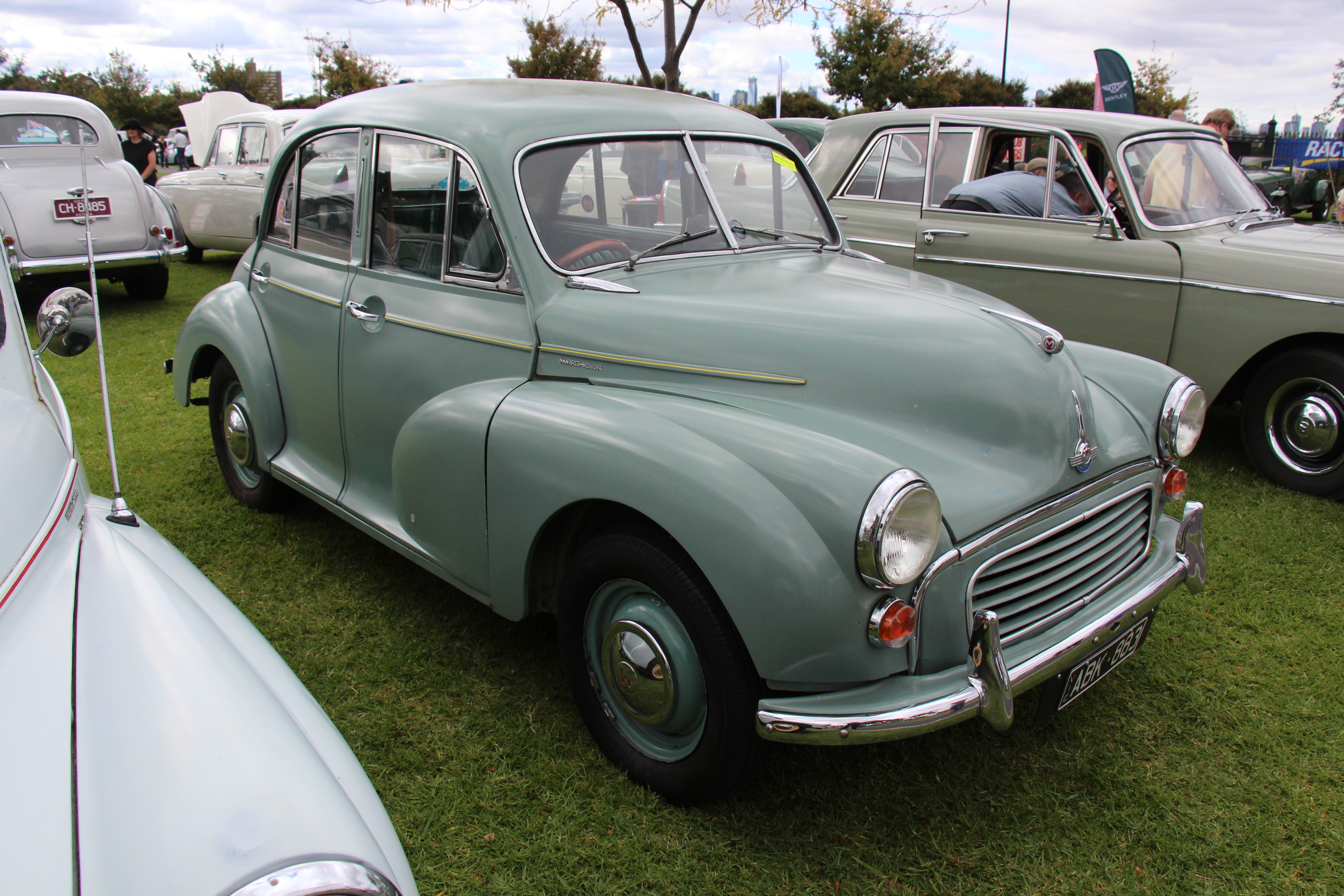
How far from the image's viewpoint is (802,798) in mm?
2422

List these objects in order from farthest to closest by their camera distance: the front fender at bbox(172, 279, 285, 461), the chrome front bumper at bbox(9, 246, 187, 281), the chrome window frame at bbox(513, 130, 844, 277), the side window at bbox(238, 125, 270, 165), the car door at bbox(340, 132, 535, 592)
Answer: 1. the side window at bbox(238, 125, 270, 165)
2. the chrome front bumper at bbox(9, 246, 187, 281)
3. the front fender at bbox(172, 279, 285, 461)
4. the chrome window frame at bbox(513, 130, 844, 277)
5. the car door at bbox(340, 132, 535, 592)

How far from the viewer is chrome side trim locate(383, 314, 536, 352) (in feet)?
8.88

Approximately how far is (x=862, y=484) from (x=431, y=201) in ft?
6.11

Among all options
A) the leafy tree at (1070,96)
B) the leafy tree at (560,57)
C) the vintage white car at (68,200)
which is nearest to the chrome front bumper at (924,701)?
the vintage white car at (68,200)

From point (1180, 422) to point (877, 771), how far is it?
1.39 m

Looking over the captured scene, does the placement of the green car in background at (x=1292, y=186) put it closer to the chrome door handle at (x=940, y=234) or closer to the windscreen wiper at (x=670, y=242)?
the chrome door handle at (x=940, y=234)

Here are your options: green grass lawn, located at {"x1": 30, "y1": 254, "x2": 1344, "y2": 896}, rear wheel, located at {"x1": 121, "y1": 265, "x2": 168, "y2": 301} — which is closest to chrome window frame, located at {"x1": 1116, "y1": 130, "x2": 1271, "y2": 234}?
green grass lawn, located at {"x1": 30, "y1": 254, "x2": 1344, "y2": 896}

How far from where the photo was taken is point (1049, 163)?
5035mm

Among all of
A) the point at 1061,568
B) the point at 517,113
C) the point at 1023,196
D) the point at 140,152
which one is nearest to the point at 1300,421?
the point at 1023,196

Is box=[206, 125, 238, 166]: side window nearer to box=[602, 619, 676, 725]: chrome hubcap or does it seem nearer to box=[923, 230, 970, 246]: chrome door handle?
box=[923, 230, 970, 246]: chrome door handle

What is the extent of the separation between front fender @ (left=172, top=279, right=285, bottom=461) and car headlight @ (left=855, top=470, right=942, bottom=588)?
2718 mm

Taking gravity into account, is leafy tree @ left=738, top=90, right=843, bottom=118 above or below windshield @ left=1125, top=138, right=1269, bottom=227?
above

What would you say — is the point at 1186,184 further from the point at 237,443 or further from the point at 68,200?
the point at 68,200

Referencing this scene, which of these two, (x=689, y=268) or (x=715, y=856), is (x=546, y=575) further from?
(x=689, y=268)
